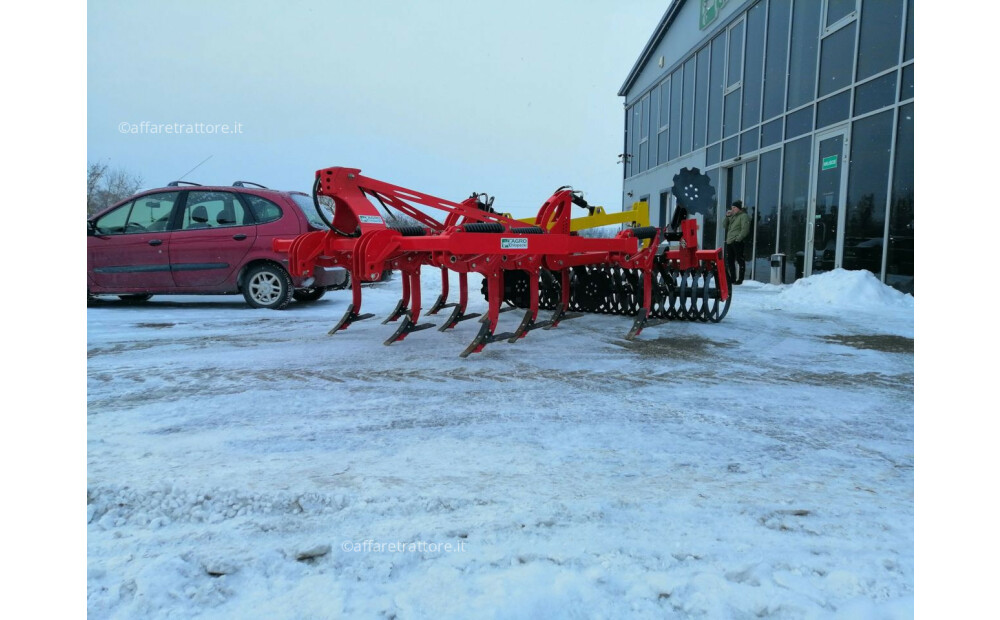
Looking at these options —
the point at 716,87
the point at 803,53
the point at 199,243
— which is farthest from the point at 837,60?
the point at 199,243

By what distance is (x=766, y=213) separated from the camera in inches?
452

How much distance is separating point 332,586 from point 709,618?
964 millimetres

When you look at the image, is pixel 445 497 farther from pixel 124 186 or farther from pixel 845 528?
pixel 124 186

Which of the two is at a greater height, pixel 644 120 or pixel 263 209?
pixel 644 120

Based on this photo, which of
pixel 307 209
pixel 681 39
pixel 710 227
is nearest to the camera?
pixel 307 209

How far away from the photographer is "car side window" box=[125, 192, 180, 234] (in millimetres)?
6945

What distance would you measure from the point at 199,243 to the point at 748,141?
1097 cm

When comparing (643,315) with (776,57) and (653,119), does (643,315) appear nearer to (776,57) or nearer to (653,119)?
(776,57)

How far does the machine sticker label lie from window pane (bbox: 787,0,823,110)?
8.59 meters

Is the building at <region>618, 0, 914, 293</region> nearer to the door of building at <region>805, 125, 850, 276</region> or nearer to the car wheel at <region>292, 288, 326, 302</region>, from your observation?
the door of building at <region>805, 125, 850, 276</region>

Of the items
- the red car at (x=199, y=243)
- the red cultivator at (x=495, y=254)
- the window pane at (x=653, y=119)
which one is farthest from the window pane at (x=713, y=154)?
the red car at (x=199, y=243)

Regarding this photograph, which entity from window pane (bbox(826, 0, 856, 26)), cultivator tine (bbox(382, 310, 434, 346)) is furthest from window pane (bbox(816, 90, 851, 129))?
cultivator tine (bbox(382, 310, 434, 346))

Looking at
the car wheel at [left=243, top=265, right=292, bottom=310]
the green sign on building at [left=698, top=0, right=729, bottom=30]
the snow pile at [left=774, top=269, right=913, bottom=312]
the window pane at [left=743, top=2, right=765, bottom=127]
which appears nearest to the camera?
the car wheel at [left=243, top=265, right=292, bottom=310]

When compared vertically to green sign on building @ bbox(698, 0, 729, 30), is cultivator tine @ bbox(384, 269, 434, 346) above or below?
below
